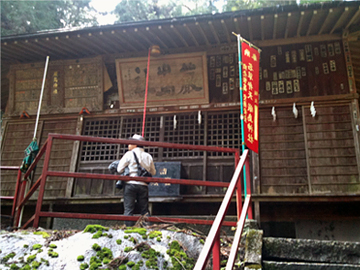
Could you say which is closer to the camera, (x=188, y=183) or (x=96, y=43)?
(x=188, y=183)

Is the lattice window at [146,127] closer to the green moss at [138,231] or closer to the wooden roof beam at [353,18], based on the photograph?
the wooden roof beam at [353,18]

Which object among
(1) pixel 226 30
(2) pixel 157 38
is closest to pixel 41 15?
(2) pixel 157 38

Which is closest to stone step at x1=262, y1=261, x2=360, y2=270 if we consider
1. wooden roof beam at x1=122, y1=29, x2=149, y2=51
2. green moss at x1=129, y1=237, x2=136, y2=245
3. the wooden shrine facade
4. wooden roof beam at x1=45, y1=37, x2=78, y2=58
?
green moss at x1=129, y1=237, x2=136, y2=245

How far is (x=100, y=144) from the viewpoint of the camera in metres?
10.6

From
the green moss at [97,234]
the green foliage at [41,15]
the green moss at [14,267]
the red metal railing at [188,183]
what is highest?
the green foliage at [41,15]

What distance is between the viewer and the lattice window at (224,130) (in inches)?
382

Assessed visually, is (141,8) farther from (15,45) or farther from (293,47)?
(293,47)

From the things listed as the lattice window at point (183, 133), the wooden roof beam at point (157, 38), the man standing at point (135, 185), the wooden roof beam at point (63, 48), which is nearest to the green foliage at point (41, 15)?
the wooden roof beam at point (63, 48)

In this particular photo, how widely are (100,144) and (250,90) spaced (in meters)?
5.15

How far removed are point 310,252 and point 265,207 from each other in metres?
5.85

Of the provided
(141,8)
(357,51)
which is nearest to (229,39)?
(357,51)

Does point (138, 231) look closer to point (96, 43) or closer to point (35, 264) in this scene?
point (35, 264)

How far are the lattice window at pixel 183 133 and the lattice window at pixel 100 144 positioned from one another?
153cm

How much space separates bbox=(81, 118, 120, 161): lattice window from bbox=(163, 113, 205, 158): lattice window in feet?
5.02
